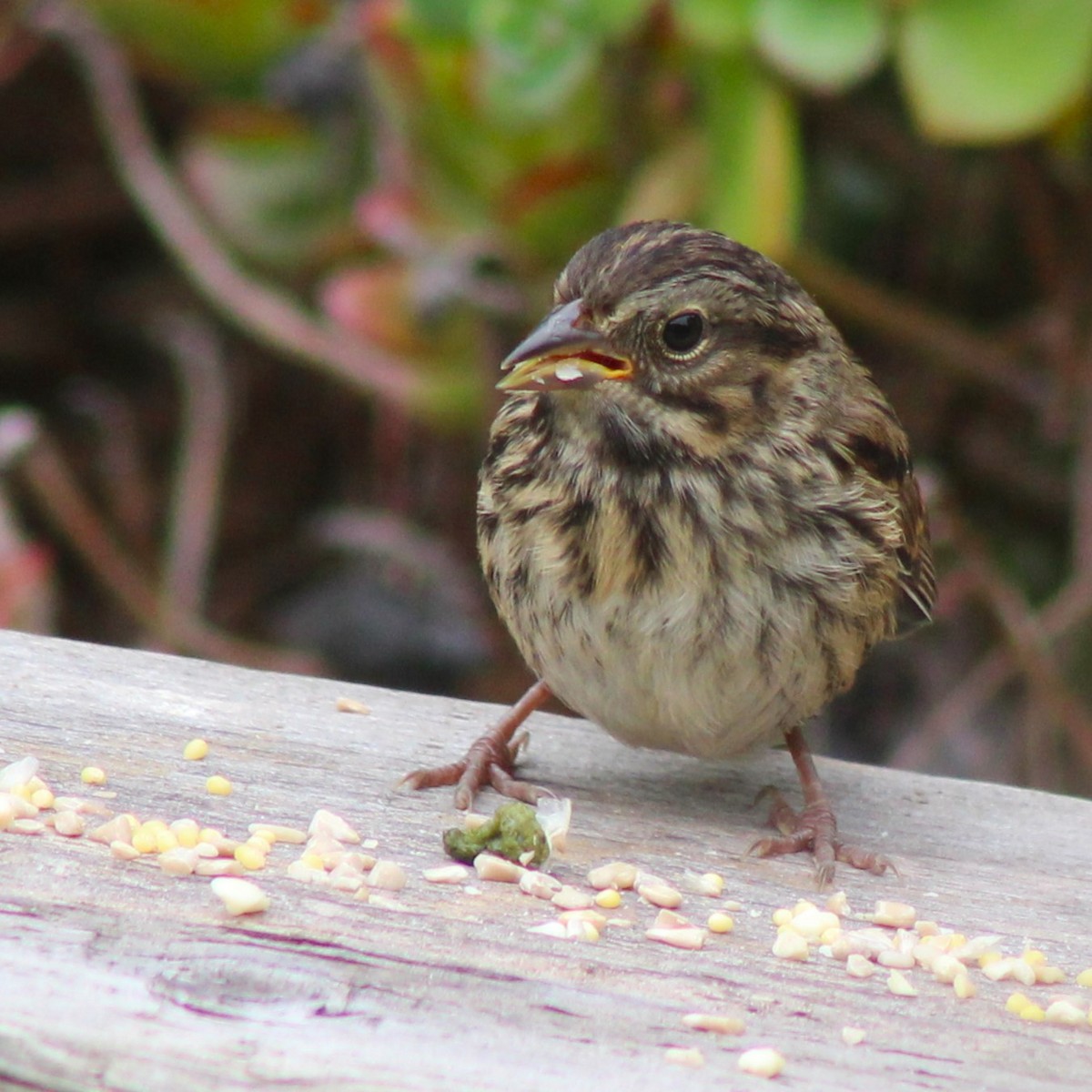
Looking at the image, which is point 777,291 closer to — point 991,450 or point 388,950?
point 388,950

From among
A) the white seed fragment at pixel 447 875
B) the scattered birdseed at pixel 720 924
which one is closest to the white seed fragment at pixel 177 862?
the white seed fragment at pixel 447 875

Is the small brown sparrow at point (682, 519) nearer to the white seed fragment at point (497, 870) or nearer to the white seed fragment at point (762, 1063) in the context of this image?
the white seed fragment at point (497, 870)

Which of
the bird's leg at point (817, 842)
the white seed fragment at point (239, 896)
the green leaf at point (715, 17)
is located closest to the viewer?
the white seed fragment at point (239, 896)

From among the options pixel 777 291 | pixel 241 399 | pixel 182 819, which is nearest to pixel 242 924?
pixel 182 819

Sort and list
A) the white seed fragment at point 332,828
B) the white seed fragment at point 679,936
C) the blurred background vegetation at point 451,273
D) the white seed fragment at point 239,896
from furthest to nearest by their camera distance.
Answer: the blurred background vegetation at point 451,273
the white seed fragment at point 332,828
the white seed fragment at point 679,936
the white seed fragment at point 239,896

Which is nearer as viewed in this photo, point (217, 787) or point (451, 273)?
point (217, 787)

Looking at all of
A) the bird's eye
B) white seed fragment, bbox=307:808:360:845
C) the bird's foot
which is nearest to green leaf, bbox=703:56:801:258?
the bird's eye

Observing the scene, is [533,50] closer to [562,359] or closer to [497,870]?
[562,359]

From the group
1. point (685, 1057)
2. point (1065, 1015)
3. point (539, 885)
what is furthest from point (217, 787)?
point (1065, 1015)
